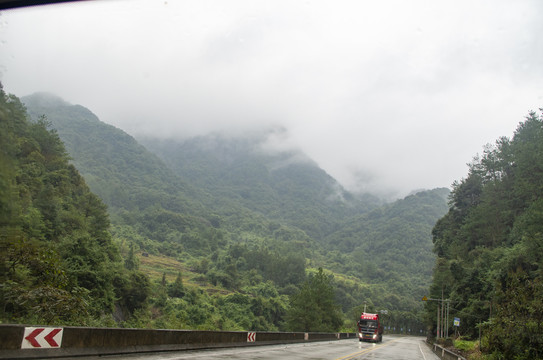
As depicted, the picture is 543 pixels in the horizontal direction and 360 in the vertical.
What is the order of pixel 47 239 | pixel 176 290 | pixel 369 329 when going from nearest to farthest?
pixel 369 329, pixel 47 239, pixel 176 290

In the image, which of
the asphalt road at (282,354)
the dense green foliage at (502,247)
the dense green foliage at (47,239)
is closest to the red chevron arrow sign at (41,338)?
the asphalt road at (282,354)

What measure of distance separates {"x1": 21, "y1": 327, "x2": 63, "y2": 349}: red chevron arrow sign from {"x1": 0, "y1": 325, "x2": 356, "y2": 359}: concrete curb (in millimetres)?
34

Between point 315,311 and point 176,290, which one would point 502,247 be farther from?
point 176,290

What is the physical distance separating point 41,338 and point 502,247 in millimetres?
74790

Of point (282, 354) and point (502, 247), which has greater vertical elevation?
point (502, 247)

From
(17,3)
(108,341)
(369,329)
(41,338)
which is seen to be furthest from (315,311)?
(17,3)

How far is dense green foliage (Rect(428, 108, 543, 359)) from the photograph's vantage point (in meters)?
20.2

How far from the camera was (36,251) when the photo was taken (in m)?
19.2

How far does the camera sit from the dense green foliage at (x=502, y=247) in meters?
20.2

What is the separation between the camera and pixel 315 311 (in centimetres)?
9644

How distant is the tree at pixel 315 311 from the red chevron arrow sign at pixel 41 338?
88857 millimetres

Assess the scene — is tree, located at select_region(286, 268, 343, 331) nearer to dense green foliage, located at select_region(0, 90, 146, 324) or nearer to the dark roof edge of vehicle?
dense green foliage, located at select_region(0, 90, 146, 324)

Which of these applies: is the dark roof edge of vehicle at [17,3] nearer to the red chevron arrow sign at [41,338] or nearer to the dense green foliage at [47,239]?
the dense green foliage at [47,239]

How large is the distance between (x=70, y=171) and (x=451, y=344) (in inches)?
2940
